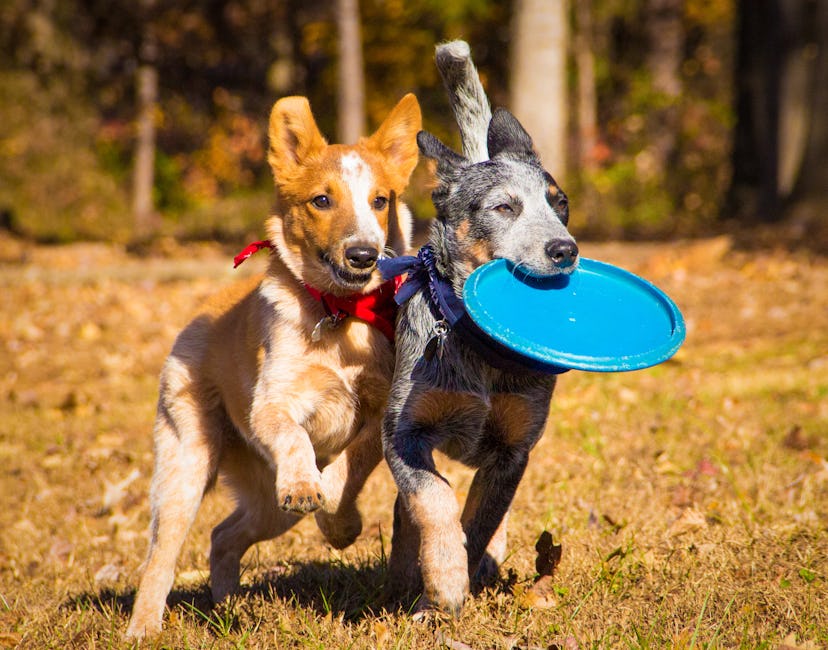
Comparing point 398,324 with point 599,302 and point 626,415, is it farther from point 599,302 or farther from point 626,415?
point 626,415

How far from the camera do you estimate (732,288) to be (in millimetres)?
10523

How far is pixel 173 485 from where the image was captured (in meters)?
4.52

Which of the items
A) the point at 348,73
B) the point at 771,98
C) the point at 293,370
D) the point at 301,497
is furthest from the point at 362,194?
the point at 771,98

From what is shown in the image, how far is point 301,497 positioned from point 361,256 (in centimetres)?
105

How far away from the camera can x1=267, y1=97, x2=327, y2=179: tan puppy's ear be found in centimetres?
451

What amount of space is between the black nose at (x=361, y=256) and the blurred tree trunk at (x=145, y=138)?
48.4ft

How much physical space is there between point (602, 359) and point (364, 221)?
1.39 meters

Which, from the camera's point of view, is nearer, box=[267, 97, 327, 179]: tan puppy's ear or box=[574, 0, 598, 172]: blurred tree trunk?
box=[267, 97, 327, 179]: tan puppy's ear

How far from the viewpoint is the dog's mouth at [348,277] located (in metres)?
4.09

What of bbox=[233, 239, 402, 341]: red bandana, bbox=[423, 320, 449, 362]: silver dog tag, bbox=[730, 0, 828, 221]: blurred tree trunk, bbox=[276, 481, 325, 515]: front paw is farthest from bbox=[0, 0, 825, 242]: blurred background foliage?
bbox=[276, 481, 325, 515]: front paw

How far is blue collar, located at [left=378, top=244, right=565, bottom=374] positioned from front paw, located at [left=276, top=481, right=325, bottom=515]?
777mm

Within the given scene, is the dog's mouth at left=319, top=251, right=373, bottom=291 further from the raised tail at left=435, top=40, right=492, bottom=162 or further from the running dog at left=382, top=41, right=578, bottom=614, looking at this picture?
the raised tail at left=435, top=40, right=492, bottom=162

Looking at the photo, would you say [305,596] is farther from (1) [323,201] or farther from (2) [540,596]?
(1) [323,201]

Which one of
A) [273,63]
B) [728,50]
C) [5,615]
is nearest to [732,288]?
[5,615]
